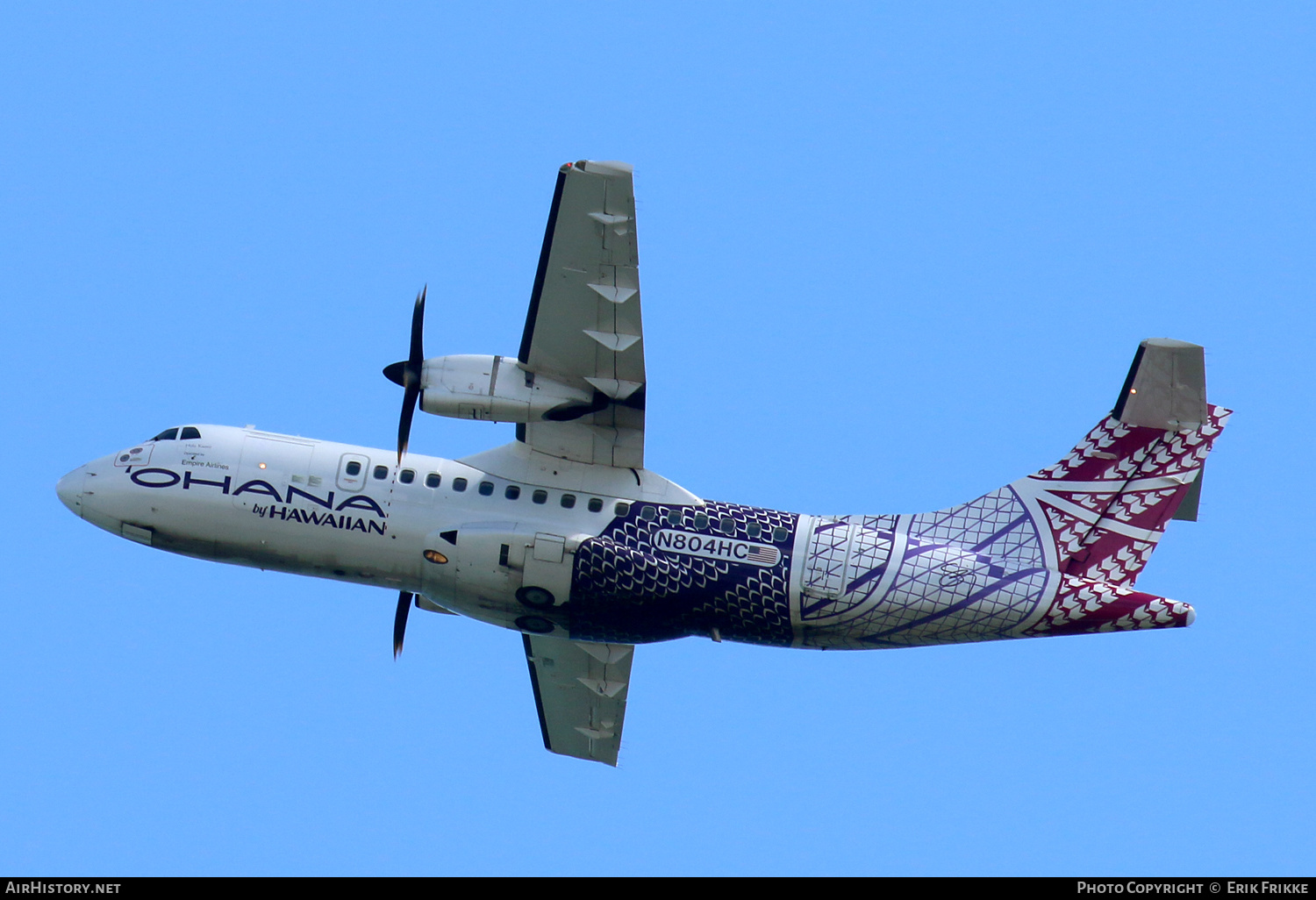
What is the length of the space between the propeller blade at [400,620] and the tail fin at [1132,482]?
1054 centimetres

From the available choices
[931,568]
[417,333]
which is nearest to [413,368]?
[417,333]

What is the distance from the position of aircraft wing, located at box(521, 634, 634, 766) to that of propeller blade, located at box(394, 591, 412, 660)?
218 cm

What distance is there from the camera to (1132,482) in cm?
2550

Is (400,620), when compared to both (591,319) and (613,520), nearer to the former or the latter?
(613,520)

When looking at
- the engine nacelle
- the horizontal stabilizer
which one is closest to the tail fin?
the horizontal stabilizer

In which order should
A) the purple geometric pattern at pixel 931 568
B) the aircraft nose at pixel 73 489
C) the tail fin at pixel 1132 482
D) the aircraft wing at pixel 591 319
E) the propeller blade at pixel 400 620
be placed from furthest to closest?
the propeller blade at pixel 400 620
the aircraft nose at pixel 73 489
the tail fin at pixel 1132 482
the purple geometric pattern at pixel 931 568
the aircraft wing at pixel 591 319

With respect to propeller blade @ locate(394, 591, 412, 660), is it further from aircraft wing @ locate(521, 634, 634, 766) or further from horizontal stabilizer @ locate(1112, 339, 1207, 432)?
horizontal stabilizer @ locate(1112, 339, 1207, 432)

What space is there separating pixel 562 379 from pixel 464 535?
Answer: 2895 millimetres

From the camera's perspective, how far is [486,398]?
2447cm

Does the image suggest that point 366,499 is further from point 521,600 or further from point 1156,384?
point 1156,384

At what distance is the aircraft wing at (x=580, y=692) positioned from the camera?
28578mm

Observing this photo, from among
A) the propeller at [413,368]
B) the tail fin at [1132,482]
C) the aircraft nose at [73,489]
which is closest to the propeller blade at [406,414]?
the propeller at [413,368]

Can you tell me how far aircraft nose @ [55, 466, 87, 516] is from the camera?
86.3ft

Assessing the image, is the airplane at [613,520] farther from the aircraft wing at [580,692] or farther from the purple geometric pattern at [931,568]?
the aircraft wing at [580,692]
